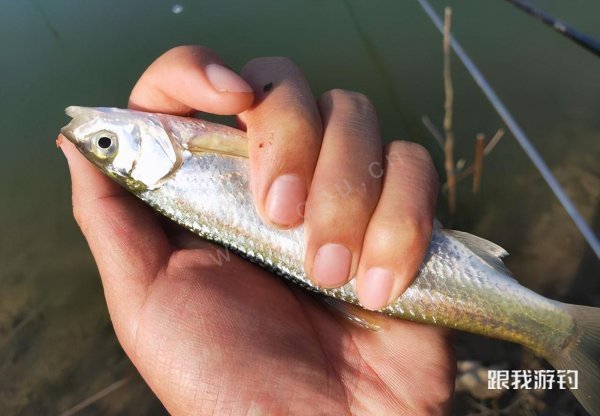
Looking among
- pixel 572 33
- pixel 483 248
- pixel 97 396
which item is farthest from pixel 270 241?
pixel 572 33

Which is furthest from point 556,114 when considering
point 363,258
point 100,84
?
point 100,84

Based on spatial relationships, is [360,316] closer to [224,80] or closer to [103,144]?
[224,80]

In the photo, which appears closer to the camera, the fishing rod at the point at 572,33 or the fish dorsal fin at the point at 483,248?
the fish dorsal fin at the point at 483,248

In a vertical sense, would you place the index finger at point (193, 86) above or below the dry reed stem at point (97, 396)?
above

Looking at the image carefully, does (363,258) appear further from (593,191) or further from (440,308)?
(593,191)

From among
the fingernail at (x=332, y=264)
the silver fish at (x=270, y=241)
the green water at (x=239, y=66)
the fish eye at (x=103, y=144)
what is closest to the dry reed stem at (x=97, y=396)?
the green water at (x=239, y=66)

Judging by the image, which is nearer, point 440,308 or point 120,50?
point 440,308

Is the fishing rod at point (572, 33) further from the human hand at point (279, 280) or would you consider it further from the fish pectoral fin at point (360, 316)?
the fish pectoral fin at point (360, 316)
